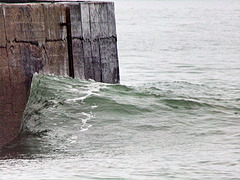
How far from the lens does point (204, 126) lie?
5.82 metres

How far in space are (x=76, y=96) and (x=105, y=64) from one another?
Answer: 57 cm

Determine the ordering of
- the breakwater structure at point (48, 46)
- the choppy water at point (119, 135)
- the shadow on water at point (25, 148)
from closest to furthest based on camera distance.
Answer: the choppy water at point (119, 135)
the shadow on water at point (25, 148)
the breakwater structure at point (48, 46)

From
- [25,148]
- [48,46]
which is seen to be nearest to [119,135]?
[25,148]

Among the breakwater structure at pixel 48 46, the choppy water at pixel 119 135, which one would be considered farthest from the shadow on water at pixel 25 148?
the breakwater structure at pixel 48 46

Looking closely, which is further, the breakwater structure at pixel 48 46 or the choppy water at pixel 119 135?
the breakwater structure at pixel 48 46

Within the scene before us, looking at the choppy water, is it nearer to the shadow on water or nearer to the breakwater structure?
the shadow on water

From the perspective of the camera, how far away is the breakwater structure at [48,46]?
5488mm

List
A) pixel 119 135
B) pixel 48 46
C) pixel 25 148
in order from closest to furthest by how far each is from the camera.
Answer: pixel 25 148, pixel 119 135, pixel 48 46

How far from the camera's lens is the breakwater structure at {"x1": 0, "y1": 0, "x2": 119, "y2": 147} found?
5.49 metres

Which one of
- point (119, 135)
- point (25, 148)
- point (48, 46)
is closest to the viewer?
point (25, 148)

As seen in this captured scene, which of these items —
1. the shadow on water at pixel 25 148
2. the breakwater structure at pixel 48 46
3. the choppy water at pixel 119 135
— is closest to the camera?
the choppy water at pixel 119 135

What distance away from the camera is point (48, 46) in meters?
5.83

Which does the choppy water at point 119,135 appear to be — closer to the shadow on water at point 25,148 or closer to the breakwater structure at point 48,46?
the shadow on water at point 25,148

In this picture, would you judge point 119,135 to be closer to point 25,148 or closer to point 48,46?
point 25,148
